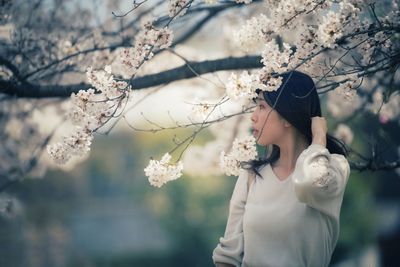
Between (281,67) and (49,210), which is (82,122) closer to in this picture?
(281,67)

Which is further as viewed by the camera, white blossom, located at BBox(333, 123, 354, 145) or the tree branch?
white blossom, located at BBox(333, 123, 354, 145)

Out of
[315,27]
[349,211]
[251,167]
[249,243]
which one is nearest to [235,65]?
[315,27]

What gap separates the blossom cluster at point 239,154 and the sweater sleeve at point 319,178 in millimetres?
345

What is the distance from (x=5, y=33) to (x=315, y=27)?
7.65ft

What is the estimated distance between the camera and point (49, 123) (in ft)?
20.7

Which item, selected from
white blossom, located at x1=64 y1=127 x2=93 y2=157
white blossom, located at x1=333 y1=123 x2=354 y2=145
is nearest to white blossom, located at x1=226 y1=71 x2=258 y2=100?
white blossom, located at x1=64 y1=127 x2=93 y2=157

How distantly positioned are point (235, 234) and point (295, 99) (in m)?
0.57

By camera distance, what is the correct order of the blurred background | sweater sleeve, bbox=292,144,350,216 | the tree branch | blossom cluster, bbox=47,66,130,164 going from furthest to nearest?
the blurred background → the tree branch → blossom cluster, bbox=47,66,130,164 → sweater sleeve, bbox=292,144,350,216

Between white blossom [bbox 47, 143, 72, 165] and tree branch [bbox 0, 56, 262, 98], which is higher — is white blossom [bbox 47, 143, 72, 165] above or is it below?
above

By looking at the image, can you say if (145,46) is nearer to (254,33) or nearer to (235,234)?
(254,33)

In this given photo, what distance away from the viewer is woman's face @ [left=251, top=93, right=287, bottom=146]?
2438 mm

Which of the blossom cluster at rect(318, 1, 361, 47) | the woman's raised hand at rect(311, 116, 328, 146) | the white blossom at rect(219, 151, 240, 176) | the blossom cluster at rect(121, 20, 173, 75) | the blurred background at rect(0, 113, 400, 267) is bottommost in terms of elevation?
the blurred background at rect(0, 113, 400, 267)

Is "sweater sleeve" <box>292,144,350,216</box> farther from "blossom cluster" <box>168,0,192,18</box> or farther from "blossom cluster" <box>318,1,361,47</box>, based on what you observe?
"blossom cluster" <box>168,0,192,18</box>

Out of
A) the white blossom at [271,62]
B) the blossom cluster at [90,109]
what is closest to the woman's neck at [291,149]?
the white blossom at [271,62]
